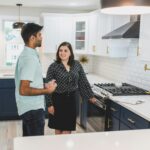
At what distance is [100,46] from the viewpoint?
4844 millimetres

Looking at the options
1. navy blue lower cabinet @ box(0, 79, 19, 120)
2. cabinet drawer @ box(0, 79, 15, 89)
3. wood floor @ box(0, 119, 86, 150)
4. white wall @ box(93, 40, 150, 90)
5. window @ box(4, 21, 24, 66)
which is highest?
window @ box(4, 21, 24, 66)

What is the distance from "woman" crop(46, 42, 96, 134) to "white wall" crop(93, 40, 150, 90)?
34.4 inches

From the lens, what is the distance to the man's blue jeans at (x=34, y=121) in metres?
2.63

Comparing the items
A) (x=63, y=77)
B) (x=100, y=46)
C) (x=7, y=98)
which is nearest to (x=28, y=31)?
(x=63, y=77)

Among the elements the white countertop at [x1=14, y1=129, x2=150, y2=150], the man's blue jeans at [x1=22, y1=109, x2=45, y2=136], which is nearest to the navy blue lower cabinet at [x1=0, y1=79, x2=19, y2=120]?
the man's blue jeans at [x1=22, y1=109, x2=45, y2=136]

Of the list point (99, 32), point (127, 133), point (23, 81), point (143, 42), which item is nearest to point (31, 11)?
point (99, 32)

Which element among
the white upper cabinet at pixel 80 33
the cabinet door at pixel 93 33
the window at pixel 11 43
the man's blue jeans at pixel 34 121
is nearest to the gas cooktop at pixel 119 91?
the man's blue jeans at pixel 34 121

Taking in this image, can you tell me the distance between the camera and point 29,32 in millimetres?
2619

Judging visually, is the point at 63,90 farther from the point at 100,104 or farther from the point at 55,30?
the point at 55,30

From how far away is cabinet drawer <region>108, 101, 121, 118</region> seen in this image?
10.3 feet

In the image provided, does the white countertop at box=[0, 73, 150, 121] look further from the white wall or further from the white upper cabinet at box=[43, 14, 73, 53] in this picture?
the white upper cabinet at box=[43, 14, 73, 53]

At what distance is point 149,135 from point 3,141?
2831 millimetres

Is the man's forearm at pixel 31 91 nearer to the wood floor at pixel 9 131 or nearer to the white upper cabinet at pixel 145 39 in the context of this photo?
the white upper cabinet at pixel 145 39

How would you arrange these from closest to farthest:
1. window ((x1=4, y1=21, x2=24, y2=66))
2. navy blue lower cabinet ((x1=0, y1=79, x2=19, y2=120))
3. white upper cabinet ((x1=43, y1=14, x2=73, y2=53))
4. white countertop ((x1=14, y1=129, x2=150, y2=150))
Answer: white countertop ((x1=14, y1=129, x2=150, y2=150))
navy blue lower cabinet ((x1=0, y1=79, x2=19, y2=120))
white upper cabinet ((x1=43, y1=14, x2=73, y2=53))
window ((x1=4, y1=21, x2=24, y2=66))
